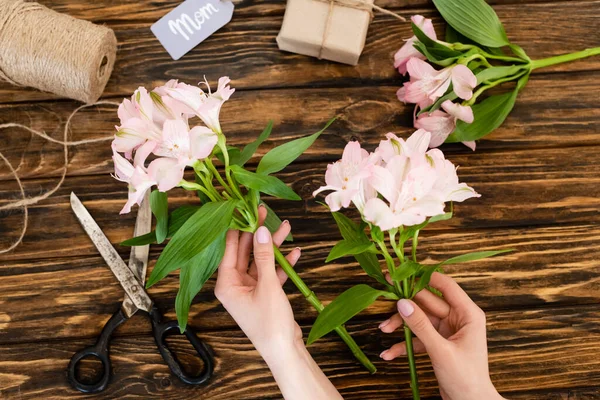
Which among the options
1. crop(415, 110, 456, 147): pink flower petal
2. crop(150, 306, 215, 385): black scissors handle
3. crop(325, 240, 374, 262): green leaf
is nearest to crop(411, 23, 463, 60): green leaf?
crop(415, 110, 456, 147): pink flower petal

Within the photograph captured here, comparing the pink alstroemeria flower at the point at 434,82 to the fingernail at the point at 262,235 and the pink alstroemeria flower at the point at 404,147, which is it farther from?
the fingernail at the point at 262,235

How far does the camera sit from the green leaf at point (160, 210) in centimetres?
78

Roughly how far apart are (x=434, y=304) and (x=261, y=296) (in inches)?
11.2

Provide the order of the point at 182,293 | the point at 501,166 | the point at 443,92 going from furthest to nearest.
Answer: the point at 501,166 < the point at 443,92 < the point at 182,293

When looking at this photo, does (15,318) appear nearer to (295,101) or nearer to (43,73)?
(43,73)

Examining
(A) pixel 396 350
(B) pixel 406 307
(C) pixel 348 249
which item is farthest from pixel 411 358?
(C) pixel 348 249

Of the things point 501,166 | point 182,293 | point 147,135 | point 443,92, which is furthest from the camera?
point 501,166

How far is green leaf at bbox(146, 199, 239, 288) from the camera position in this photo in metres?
0.73

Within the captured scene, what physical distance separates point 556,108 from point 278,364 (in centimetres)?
74

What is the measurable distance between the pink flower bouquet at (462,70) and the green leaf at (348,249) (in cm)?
33

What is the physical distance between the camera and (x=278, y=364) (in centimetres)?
84

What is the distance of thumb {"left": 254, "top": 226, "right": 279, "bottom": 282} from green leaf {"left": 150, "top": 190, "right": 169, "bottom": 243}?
132mm

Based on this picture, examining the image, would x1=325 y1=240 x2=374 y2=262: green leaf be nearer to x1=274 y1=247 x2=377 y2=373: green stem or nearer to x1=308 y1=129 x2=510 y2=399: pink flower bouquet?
x1=308 y1=129 x2=510 y2=399: pink flower bouquet

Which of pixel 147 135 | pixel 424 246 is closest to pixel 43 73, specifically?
pixel 147 135
